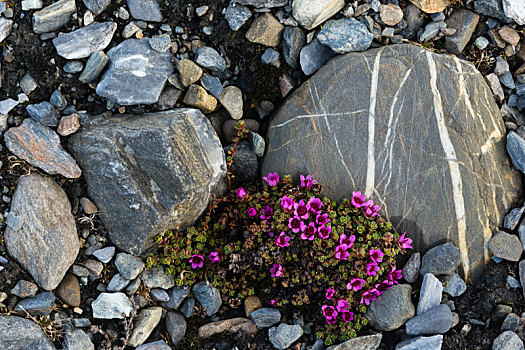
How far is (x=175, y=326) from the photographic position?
5262 mm

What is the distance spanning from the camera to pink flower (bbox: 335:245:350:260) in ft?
16.7

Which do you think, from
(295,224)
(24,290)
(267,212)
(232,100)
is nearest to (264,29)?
(232,100)

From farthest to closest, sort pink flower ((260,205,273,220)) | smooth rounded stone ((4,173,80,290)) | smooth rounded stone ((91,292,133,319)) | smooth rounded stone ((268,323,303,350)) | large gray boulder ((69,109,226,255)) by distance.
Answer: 1. pink flower ((260,205,273,220))
2. smooth rounded stone ((268,323,303,350))
3. large gray boulder ((69,109,226,255))
4. smooth rounded stone ((91,292,133,319))
5. smooth rounded stone ((4,173,80,290))

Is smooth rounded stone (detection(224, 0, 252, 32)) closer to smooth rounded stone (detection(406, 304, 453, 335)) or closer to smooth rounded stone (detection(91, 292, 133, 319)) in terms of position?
smooth rounded stone (detection(91, 292, 133, 319))

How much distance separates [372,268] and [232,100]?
8.16 feet

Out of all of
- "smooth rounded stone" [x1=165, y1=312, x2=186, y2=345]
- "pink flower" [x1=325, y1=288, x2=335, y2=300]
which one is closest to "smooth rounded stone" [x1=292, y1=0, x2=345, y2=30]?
"pink flower" [x1=325, y1=288, x2=335, y2=300]

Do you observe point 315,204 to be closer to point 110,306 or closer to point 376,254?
Result: point 376,254

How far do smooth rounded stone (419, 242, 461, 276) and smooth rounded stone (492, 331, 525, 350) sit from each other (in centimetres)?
77

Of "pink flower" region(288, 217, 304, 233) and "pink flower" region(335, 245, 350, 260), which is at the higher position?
"pink flower" region(288, 217, 304, 233)

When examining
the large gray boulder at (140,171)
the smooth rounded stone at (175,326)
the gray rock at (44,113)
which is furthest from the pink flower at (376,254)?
the gray rock at (44,113)

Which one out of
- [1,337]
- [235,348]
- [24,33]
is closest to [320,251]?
[235,348]

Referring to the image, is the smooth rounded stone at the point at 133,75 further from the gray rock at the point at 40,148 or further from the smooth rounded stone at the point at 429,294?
the smooth rounded stone at the point at 429,294

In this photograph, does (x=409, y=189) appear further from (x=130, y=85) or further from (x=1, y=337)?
(x=1, y=337)

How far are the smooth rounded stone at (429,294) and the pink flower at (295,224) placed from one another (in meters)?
1.43
